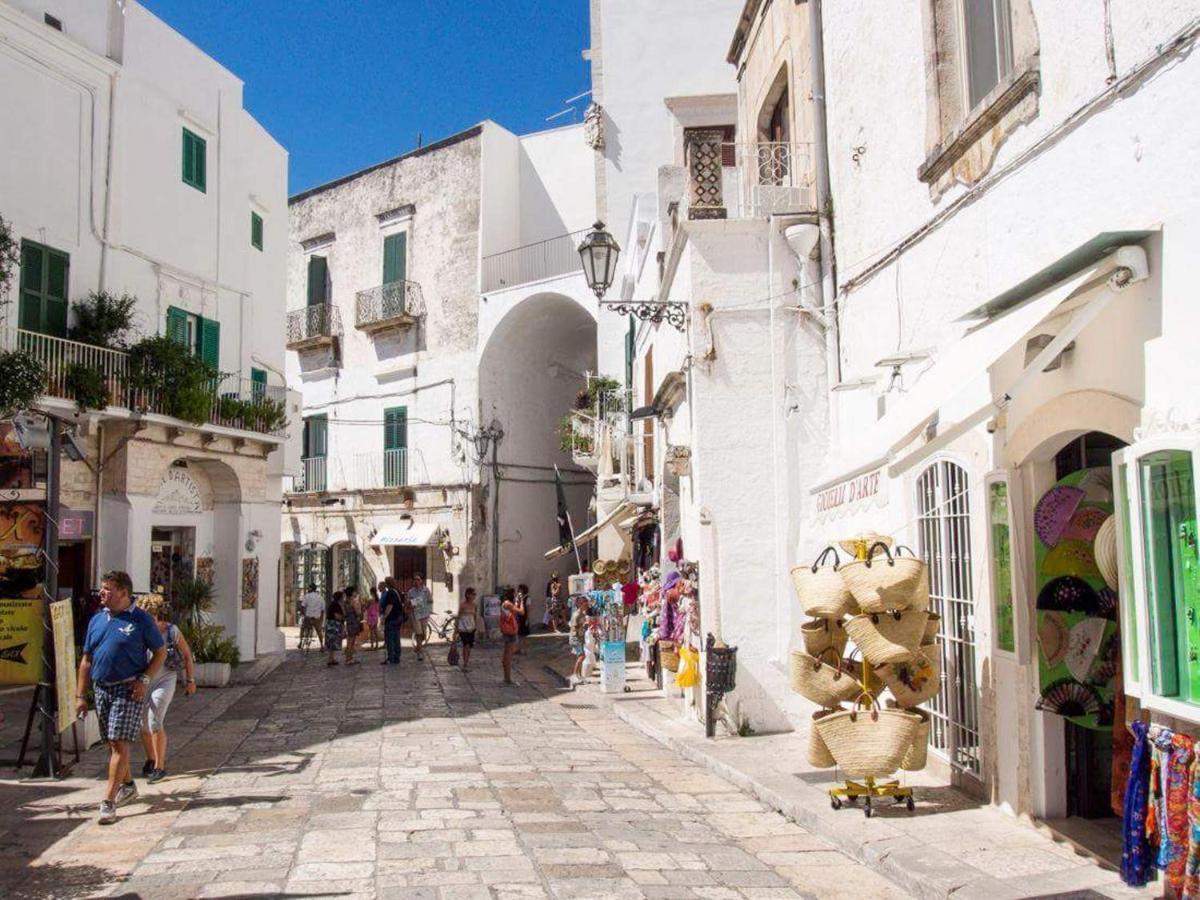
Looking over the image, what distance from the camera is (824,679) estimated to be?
25.1 feet

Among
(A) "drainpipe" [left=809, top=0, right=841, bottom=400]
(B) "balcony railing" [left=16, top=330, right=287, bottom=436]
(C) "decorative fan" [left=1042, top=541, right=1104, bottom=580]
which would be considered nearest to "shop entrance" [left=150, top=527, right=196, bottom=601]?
(B) "balcony railing" [left=16, top=330, right=287, bottom=436]

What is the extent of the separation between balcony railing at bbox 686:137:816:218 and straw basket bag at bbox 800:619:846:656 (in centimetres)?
525

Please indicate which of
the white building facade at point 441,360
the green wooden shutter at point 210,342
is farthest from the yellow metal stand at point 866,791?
the white building facade at point 441,360

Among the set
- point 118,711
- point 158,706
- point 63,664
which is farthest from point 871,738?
point 63,664

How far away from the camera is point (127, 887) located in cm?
600

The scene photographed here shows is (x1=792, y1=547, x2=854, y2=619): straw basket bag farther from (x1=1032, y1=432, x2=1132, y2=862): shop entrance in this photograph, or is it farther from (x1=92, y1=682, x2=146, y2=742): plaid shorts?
(x1=92, y1=682, x2=146, y2=742): plaid shorts

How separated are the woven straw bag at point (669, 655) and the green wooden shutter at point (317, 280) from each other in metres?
22.2

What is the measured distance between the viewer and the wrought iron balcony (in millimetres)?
30734

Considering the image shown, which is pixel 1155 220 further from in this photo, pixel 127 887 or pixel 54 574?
pixel 54 574

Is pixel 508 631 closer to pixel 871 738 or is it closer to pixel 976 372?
pixel 871 738

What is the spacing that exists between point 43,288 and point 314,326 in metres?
16.0

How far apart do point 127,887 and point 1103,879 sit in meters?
5.33

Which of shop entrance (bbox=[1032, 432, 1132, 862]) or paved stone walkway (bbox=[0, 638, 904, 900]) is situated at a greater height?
shop entrance (bbox=[1032, 432, 1132, 862])

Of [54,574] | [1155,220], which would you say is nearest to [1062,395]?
[1155,220]
